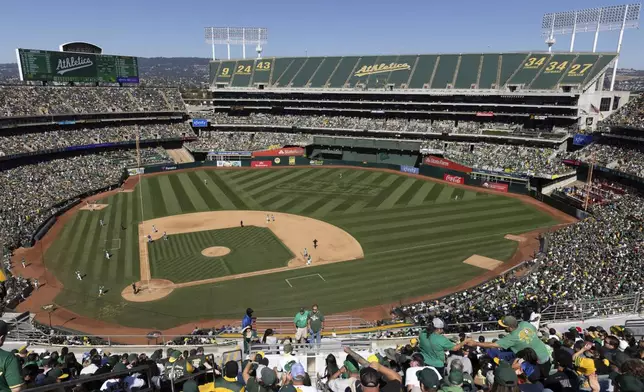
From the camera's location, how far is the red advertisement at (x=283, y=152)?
67.7m

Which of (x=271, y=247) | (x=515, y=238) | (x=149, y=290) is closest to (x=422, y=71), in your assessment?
(x=515, y=238)

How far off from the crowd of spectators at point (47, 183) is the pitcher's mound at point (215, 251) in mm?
14911

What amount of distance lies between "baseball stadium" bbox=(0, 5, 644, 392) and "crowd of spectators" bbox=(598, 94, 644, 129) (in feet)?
0.95

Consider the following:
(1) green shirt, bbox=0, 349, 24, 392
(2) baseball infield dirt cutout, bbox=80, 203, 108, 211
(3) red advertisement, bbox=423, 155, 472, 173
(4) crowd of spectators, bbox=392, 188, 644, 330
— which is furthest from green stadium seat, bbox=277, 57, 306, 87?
(1) green shirt, bbox=0, 349, 24, 392

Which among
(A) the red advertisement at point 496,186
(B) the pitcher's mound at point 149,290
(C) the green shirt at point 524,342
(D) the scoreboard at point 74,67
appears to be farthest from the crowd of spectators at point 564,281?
(D) the scoreboard at point 74,67

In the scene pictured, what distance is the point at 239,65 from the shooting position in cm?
8594

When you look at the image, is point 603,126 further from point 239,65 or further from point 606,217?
point 239,65

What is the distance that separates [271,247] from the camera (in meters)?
33.8

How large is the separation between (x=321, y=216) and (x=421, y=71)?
40546mm

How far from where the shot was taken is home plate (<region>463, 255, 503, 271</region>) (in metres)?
29.4

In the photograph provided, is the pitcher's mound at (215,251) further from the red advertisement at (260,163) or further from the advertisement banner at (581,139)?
the advertisement banner at (581,139)

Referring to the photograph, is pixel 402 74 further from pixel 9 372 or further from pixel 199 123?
pixel 9 372

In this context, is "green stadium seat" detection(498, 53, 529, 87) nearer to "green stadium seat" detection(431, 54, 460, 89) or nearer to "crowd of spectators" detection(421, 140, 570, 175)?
"green stadium seat" detection(431, 54, 460, 89)

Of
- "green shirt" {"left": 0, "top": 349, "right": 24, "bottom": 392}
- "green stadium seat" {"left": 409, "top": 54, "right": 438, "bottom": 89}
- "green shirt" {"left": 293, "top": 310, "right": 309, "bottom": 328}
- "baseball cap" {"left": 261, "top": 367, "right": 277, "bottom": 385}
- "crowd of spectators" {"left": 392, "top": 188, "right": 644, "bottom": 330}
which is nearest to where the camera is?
"green shirt" {"left": 0, "top": 349, "right": 24, "bottom": 392}
